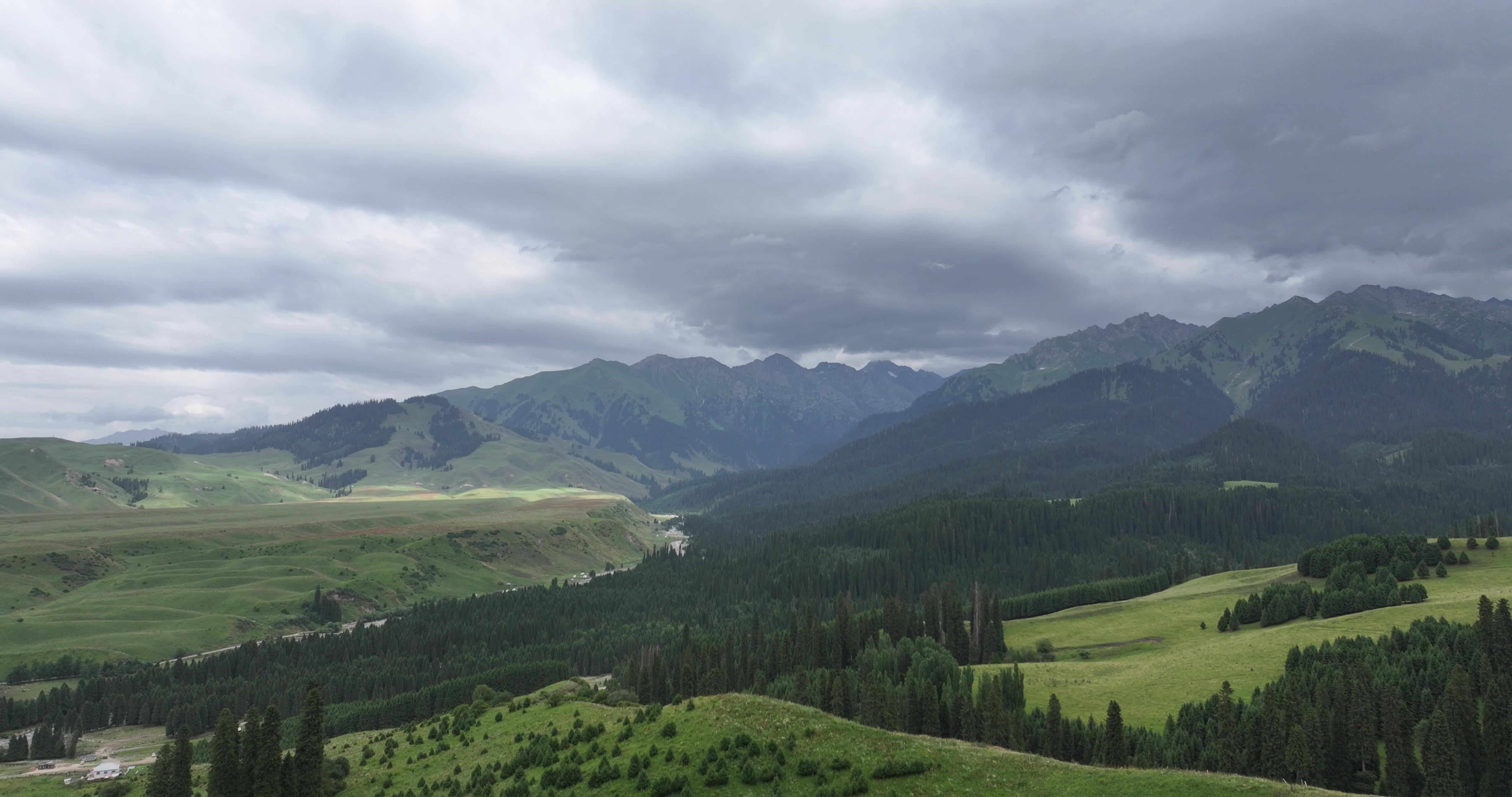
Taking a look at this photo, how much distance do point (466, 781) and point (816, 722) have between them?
95.2ft

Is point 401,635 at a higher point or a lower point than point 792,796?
lower

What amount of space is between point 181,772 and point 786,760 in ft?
204

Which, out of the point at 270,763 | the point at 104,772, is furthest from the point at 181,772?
the point at 104,772

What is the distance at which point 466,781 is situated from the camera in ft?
190

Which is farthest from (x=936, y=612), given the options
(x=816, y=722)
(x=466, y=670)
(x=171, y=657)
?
(x=171, y=657)

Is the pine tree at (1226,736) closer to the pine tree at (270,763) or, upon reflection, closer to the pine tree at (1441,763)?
the pine tree at (1441,763)

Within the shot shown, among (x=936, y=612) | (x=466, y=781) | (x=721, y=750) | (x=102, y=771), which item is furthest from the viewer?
(x=936, y=612)

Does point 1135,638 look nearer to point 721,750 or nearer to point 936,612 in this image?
point 936,612

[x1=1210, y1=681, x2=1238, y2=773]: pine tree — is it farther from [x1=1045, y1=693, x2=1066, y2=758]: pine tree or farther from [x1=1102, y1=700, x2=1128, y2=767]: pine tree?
[x1=1045, y1=693, x2=1066, y2=758]: pine tree

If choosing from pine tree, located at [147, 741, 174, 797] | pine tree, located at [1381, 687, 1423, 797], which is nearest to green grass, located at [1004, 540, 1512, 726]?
pine tree, located at [1381, 687, 1423, 797]

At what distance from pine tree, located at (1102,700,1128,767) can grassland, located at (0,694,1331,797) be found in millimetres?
37264

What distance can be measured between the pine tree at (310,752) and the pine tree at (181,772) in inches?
530

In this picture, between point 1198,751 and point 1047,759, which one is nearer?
point 1047,759

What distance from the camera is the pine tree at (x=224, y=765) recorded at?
63.9 meters
